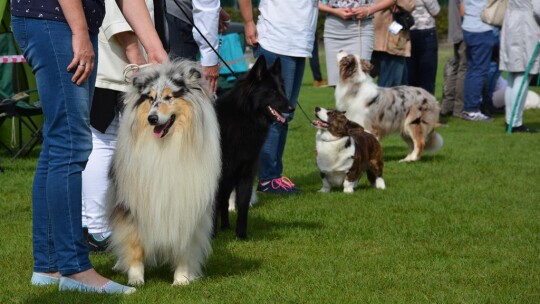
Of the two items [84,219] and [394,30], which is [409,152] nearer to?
[394,30]

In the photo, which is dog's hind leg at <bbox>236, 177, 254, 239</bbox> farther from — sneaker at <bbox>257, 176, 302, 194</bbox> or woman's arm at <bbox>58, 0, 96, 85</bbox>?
woman's arm at <bbox>58, 0, 96, 85</bbox>

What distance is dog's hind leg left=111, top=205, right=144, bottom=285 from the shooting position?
167 inches

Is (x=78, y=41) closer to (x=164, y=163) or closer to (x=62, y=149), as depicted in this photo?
(x=62, y=149)

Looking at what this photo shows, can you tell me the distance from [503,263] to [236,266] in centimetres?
154

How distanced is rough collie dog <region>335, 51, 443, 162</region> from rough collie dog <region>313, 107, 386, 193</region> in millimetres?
1334

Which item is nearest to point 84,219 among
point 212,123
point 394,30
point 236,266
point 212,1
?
point 236,266

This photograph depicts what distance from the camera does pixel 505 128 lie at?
12383 mm

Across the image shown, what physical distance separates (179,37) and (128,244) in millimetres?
2142

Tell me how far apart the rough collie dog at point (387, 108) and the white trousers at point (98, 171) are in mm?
4367

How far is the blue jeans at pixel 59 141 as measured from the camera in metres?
3.70

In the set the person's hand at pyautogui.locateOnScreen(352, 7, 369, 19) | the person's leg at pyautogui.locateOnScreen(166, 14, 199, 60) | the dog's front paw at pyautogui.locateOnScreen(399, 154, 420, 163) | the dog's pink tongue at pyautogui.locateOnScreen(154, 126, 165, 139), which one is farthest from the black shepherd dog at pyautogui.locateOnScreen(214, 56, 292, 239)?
the dog's front paw at pyautogui.locateOnScreen(399, 154, 420, 163)

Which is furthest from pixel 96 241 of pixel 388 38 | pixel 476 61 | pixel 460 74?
pixel 460 74

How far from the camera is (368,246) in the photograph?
5.38 metres

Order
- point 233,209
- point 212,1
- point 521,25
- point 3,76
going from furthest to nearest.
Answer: point 521,25 → point 3,76 → point 233,209 → point 212,1
